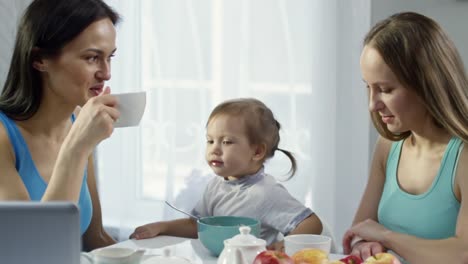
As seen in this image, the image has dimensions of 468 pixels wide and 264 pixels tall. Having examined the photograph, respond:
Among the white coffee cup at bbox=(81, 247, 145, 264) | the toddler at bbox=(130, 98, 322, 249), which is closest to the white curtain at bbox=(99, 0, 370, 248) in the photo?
the toddler at bbox=(130, 98, 322, 249)

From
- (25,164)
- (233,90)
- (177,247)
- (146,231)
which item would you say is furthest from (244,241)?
(233,90)

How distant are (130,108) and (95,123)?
0.10 meters

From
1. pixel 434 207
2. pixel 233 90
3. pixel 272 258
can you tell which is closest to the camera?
pixel 272 258

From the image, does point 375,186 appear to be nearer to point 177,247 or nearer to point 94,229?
point 177,247

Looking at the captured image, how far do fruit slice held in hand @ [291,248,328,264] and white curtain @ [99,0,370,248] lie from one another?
1414mm

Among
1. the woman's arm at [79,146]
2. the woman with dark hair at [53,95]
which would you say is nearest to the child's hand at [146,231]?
the woman with dark hair at [53,95]

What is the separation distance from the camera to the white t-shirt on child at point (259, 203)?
6.29ft

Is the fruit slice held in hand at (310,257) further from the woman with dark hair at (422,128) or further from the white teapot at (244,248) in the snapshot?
the woman with dark hair at (422,128)

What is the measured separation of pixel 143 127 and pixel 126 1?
57cm

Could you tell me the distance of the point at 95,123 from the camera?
5.30 ft

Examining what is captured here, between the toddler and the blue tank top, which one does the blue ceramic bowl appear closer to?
the toddler

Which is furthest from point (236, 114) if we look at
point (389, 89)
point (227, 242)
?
point (227, 242)

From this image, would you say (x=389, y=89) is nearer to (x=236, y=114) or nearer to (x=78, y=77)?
(x=236, y=114)

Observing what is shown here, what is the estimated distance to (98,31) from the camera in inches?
67.2
